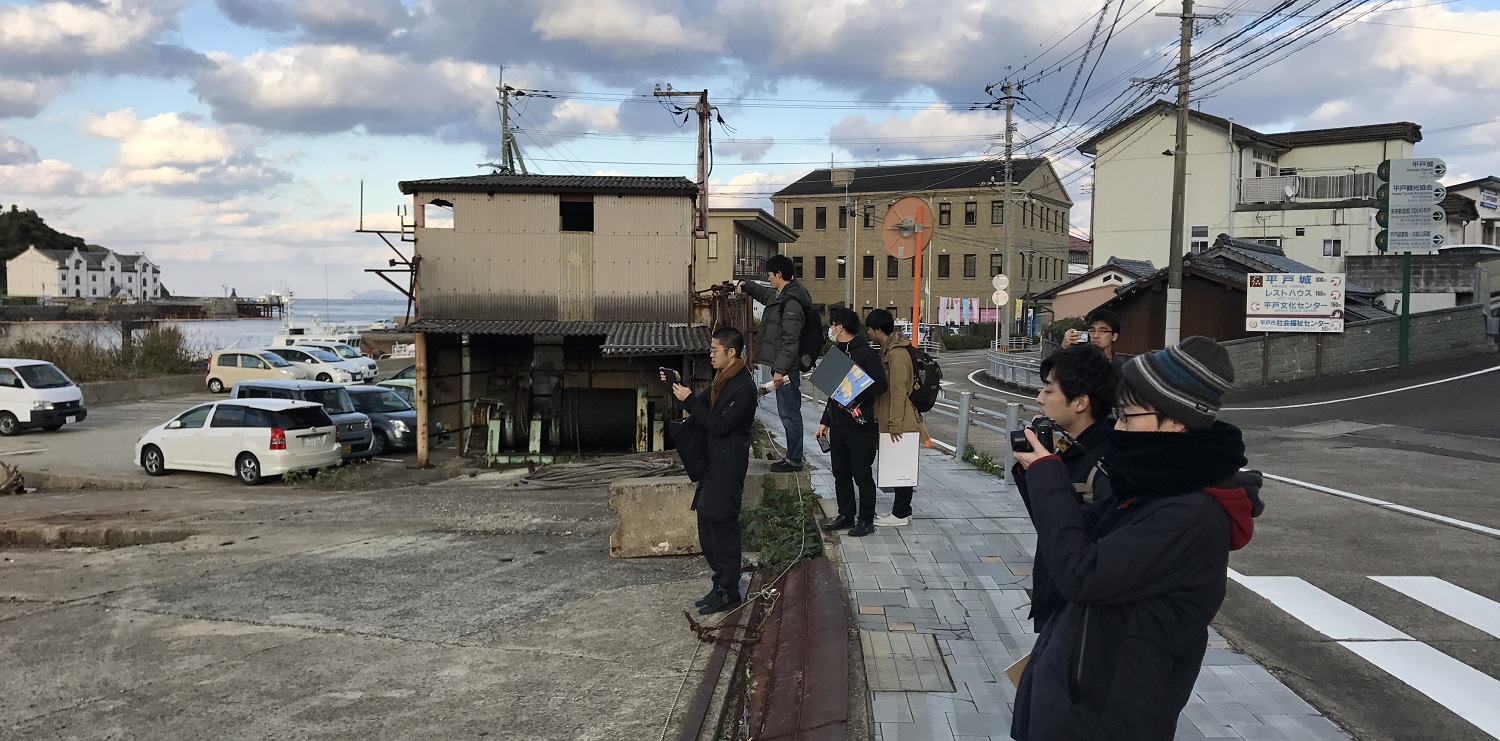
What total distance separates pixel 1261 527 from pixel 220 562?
9.81 metres

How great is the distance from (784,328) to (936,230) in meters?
52.9

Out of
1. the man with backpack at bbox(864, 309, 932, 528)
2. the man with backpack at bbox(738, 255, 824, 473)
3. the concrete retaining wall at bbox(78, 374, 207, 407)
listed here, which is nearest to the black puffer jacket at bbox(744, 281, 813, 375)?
the man with backpack at bbox(738, 255, 824, 473)

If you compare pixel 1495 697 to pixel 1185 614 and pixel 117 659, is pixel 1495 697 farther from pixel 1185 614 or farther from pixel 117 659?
pixel 117 659

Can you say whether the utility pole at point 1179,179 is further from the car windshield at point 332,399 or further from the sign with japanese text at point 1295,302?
the car windshield at point 332,399

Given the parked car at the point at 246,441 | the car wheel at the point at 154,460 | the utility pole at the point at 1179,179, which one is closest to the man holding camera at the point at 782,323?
the parked car at the point at 246,441

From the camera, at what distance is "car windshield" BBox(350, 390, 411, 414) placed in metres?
19.2

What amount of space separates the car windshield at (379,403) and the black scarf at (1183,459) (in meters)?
19.1

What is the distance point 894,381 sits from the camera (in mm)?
7117

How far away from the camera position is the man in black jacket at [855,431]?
268 inches

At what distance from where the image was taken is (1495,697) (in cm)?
457

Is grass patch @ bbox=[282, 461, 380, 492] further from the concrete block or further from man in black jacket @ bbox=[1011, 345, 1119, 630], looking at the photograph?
man in black jacket @ bbox=[1011, 345, 1119, 630]

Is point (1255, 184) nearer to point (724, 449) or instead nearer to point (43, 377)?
point (724, 449)

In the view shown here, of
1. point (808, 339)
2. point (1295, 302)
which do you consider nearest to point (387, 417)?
point (808, 339)

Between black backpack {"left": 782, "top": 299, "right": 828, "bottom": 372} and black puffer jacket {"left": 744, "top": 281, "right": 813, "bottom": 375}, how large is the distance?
14mm
